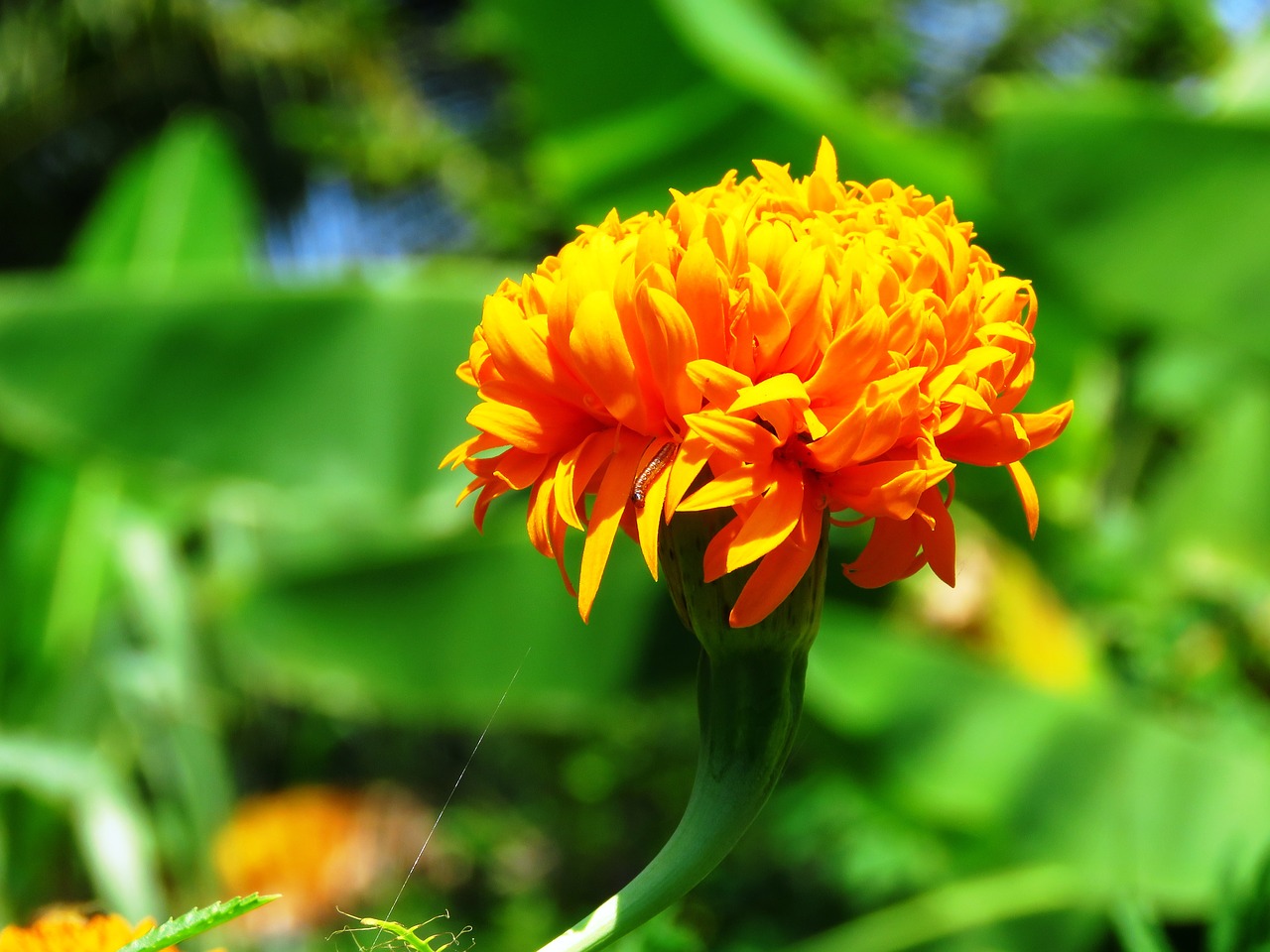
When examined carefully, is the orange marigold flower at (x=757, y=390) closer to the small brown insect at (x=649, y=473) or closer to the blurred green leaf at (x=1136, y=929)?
the small brown insect at (x=649, y=473)

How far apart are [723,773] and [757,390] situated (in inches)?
5.2

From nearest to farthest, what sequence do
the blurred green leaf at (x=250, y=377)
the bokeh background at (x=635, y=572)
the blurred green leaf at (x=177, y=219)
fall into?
the bokeh background at (x=635, y=572) → the blurred green leaf at (x=250, y=377) → the blurred green leaf at (x=177, y=219)

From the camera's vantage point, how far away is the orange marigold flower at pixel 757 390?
0.42m

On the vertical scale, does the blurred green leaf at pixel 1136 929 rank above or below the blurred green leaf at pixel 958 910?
above

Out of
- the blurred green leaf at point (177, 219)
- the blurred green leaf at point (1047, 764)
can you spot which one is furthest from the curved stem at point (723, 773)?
Result: the blurred green leaf at point (177, 219)

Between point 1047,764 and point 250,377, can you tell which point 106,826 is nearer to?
point 250,377

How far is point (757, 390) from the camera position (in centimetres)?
42

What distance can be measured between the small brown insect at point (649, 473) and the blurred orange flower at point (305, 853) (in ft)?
5.94

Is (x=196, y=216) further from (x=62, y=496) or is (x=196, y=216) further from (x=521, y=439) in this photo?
(x=521, y=439)

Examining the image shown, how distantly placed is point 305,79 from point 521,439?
7.30m

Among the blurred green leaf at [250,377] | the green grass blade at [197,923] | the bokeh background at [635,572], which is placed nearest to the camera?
the green grass blade at [197,923]

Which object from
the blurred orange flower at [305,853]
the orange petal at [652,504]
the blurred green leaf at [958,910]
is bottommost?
the blurred orange flower at [305,853]

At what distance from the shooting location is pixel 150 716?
2396 mm

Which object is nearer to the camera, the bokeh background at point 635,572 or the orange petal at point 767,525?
the orange petal at point 767,525
